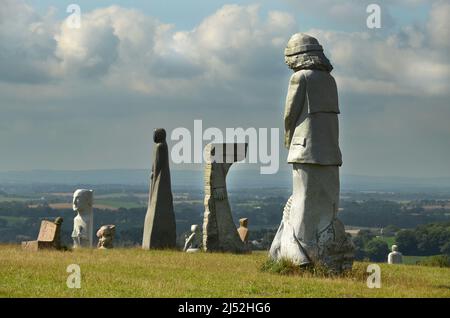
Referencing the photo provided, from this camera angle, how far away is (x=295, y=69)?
16.0 meters

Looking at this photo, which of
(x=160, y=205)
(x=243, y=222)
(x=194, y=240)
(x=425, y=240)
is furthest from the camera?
(x=425, y=240)

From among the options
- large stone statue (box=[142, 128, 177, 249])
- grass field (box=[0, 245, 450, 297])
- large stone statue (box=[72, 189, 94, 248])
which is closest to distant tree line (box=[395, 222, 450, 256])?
large stone statue (box=[142, 128, 177, 249])

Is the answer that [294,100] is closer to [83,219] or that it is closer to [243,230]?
[83,219]

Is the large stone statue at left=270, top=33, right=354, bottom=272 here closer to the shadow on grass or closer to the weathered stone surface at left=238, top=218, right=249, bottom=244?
the shadow on grass

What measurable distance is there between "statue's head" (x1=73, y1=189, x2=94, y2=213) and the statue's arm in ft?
36.2

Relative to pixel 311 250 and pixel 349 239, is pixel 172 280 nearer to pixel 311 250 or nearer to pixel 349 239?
pixel 311 250

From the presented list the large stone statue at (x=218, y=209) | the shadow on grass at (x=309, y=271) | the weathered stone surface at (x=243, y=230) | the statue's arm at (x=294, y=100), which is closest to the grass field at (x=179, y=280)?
the shadow on grass at (x=309, y=271)

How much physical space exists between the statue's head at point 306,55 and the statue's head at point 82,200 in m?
11.2

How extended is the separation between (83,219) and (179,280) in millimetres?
11438

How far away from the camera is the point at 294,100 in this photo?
1562cm

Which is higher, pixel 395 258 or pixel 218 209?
pixel 218 209

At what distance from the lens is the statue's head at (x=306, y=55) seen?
1576 centimetres

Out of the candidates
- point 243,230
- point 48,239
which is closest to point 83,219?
point 48,239

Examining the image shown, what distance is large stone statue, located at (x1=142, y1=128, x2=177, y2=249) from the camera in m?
24.3
